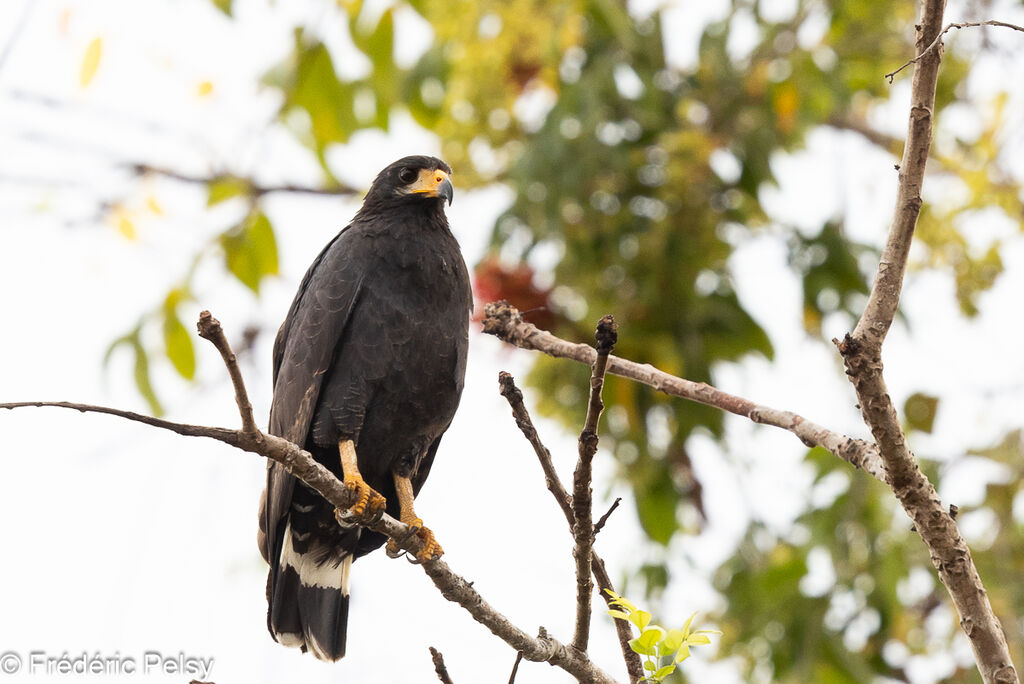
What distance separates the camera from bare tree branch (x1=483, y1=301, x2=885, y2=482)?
220 cm

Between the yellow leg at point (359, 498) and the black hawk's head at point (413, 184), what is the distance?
1169 millimetres

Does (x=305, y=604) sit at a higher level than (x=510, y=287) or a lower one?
lower

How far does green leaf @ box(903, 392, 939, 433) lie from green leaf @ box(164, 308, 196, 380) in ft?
11.3

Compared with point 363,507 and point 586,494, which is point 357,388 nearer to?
point 363,507

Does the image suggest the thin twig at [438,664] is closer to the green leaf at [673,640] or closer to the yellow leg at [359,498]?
the green leaf at [673,640]

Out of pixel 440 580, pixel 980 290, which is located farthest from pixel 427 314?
pixel 980 290

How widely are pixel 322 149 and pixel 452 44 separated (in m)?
0.90

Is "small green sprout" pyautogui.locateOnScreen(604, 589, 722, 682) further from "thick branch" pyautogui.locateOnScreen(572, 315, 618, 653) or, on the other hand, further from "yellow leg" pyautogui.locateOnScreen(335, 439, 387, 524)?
"yellow leg" pyautogui.locateOnScreen(335, 439, 387, 524)

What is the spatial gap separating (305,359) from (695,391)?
5.52 feet

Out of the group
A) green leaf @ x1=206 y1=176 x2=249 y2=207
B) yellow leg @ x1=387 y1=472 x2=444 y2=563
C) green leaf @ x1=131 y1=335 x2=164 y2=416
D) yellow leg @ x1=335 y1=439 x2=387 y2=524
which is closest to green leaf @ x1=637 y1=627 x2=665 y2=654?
yellow leg @ x1=387 y1=472 x2=444 y2=563

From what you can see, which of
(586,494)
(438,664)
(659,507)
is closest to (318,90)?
(659,507)

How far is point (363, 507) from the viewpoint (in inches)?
125

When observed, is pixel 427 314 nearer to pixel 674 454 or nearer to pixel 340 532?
pixel 340 532

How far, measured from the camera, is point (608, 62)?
4.86 m
